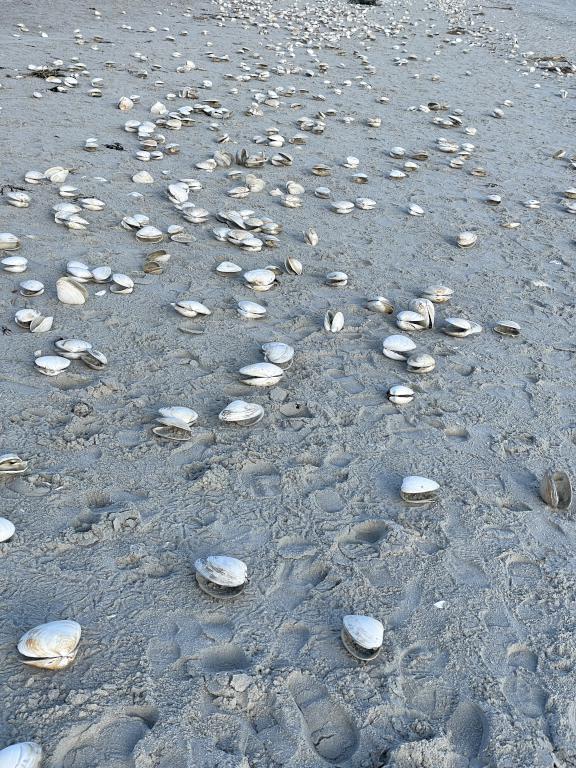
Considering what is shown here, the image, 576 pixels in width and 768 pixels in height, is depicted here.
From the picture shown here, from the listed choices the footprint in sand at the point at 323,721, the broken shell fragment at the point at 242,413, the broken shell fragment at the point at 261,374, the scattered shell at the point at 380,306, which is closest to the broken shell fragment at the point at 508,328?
the scattered shell at the point at 380,306

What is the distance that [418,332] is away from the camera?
12.1ft

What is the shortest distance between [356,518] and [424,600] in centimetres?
42

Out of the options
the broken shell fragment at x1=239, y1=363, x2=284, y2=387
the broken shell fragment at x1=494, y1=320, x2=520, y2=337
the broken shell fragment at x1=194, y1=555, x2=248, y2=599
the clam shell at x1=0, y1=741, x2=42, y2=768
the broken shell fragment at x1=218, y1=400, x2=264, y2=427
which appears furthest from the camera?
the broken shell fragment at x1=494, y1=320, x2=520, y2=337

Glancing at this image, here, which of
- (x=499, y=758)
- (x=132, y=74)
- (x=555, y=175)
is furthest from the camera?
(x=132, y=74)

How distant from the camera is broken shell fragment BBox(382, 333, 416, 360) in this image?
340 cm

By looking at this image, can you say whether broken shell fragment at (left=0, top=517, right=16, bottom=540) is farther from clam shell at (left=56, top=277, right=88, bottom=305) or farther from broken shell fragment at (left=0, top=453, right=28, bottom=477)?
clam shell at (left=56, top=277, right=88, bottom=305)

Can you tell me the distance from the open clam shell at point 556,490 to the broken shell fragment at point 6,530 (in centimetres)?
209

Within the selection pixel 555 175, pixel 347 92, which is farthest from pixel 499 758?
pixel 347 92

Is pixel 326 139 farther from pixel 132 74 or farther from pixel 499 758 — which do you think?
pixel 499 758

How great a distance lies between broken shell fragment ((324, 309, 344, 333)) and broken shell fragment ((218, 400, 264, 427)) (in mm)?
937

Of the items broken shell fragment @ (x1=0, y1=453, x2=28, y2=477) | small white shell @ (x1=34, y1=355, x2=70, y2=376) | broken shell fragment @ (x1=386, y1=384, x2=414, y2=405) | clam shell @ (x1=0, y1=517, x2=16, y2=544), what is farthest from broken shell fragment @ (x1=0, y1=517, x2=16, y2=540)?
broken shell fragment @ (x1=386, y1=384, x2=414, y2=405)

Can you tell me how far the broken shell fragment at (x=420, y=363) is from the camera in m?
3.30

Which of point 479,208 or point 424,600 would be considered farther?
point 479,208

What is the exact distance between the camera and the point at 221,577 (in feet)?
6.62
